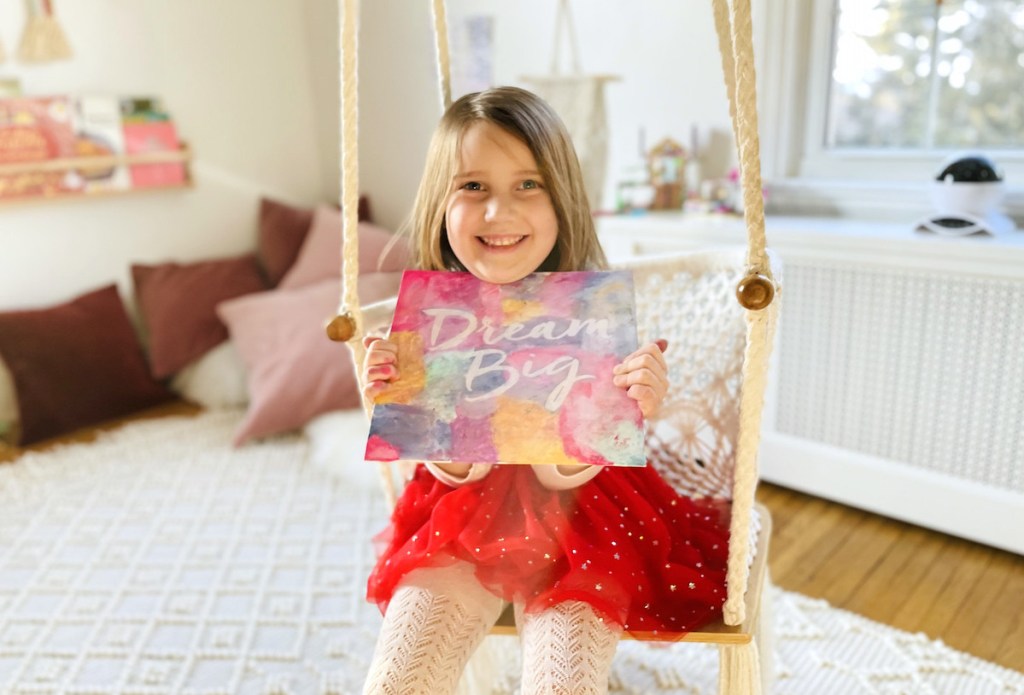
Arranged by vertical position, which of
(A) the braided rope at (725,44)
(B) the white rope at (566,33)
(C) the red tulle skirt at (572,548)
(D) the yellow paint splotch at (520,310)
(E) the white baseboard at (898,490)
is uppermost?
(B) the white rope at (566,33)

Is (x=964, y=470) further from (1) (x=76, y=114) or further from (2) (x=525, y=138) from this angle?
(1) (x=76, y=114)

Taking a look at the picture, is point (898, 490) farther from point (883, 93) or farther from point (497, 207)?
point (497, 207)

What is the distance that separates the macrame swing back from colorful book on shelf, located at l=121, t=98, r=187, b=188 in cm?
204

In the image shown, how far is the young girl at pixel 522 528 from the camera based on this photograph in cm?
83

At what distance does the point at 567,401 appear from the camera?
0.82 metres

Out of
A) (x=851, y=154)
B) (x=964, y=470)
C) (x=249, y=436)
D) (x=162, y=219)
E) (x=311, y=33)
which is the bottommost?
(x=249, y=436)

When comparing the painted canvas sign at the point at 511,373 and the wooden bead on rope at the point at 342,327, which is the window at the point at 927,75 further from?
the wooden bead on rope at the point at 342,327

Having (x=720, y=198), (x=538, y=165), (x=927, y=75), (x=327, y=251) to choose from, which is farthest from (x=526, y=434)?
(x=327, y=251)

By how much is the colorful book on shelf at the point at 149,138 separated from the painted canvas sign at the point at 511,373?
2152 millimetres

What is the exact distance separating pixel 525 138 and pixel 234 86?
2.37 meters

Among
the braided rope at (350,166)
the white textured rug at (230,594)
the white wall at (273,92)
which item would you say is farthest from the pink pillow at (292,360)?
the braided rope at (350,166)

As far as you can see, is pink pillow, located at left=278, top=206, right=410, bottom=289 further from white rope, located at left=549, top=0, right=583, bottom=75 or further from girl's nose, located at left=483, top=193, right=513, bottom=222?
girl's nose, located at left=483, top=193, right=513, bottom=222

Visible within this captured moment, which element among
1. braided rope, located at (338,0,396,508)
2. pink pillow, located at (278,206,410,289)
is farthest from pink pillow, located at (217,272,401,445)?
braided rope, located at (338,0,396,508)

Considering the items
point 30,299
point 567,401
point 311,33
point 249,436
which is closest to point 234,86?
point 311,33
